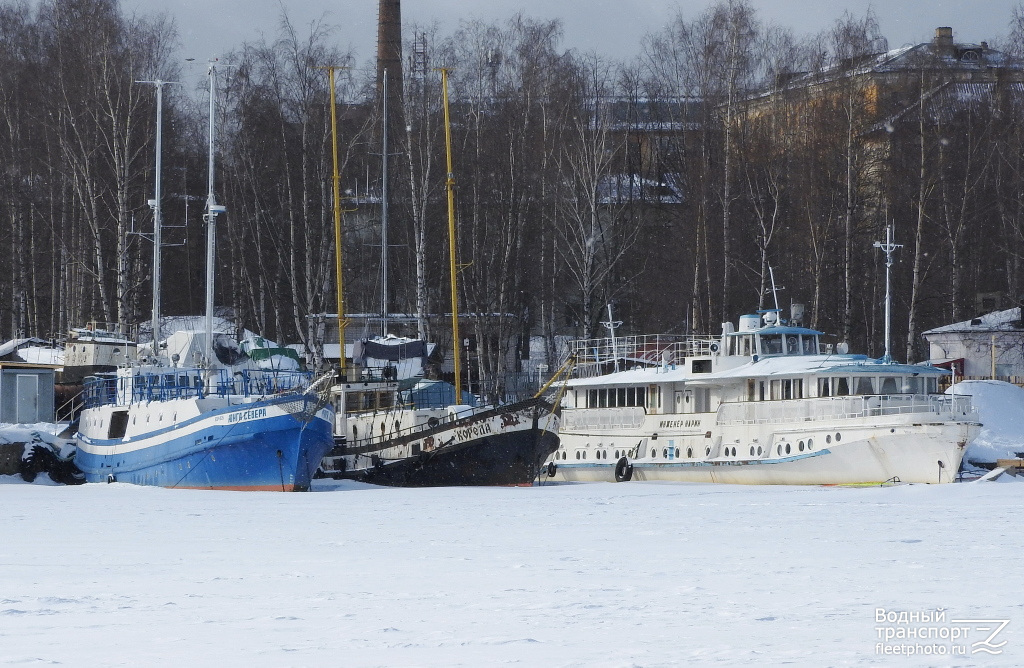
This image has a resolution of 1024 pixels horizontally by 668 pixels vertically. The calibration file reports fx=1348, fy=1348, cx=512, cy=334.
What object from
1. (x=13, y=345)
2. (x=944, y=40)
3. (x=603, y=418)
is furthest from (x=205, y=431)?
(x=944, y=40)

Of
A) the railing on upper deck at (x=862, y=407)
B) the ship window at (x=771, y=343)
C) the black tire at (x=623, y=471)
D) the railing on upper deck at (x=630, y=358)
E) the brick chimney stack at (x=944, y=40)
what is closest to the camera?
the railing on upper deck at (x=862, y=407)

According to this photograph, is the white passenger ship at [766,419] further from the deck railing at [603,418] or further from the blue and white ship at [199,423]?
the blue and white ship at [199,423]

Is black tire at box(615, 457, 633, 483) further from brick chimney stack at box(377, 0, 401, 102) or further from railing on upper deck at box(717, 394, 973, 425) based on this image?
brick chimney stack at box(377, 0, 401, 102)

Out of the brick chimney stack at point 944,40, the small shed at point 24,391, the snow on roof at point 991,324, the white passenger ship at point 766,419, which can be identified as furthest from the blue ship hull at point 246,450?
the brick chimney stack at point 944,40

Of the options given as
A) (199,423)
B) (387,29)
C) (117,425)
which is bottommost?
(117,425)

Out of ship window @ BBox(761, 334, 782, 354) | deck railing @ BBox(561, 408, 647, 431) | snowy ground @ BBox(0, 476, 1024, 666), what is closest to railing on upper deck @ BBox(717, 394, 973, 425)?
ship window @ BBox(761, 334, 782, 354)

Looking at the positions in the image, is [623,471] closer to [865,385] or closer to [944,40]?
[865,385]

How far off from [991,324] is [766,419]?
16236 millimetres

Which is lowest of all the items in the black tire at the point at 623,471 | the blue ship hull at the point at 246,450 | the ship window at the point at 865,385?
the black tire at the point at 623,471

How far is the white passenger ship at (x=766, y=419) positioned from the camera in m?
30.2

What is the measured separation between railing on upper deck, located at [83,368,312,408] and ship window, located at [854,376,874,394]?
12839mm

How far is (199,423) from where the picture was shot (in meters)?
28.6

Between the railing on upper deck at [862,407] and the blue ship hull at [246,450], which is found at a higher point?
the railing on upper deck at [862,407]

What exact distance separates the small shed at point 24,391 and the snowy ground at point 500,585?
18.2 meters
